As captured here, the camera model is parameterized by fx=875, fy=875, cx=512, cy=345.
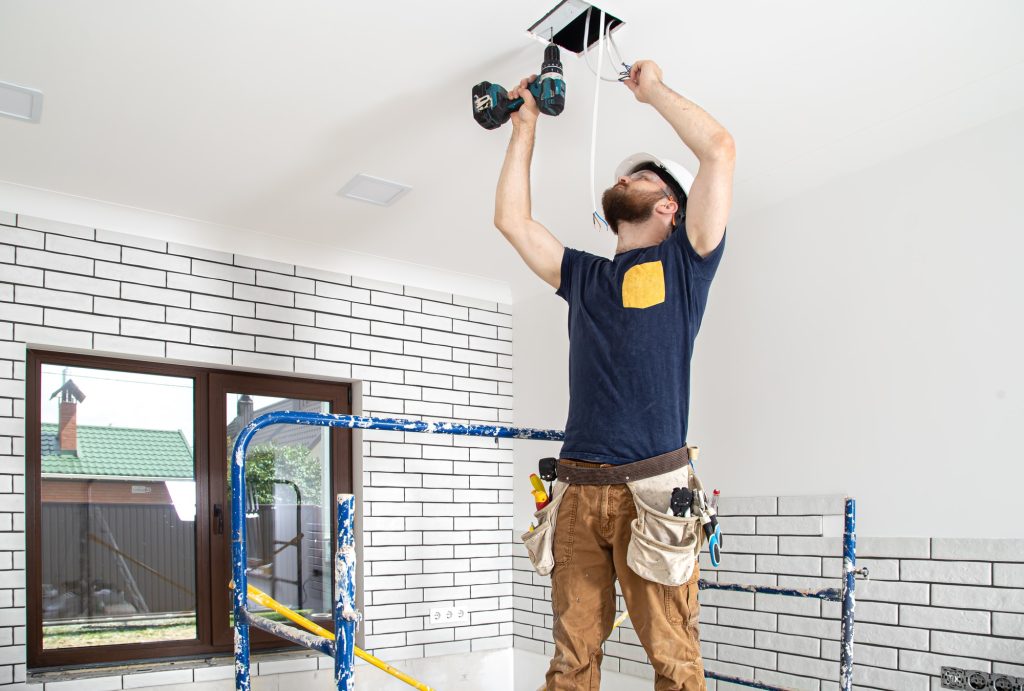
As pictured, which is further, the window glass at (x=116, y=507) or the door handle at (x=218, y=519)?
the door handle at (x=218, y=519)

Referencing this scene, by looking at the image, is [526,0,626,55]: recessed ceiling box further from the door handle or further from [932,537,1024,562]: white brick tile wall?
the door handle

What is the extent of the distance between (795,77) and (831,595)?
162 cm

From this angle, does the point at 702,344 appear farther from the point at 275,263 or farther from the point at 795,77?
the point at 275,263

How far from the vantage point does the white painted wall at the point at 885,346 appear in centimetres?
291

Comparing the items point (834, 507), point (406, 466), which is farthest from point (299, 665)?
point (834, 507)

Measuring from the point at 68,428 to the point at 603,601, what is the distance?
272 centimetres

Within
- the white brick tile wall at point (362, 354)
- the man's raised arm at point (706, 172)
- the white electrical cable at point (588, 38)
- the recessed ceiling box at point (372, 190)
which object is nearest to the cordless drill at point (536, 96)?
the white electrical cable at point (588, 38)

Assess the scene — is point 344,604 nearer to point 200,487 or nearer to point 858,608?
point 858,608

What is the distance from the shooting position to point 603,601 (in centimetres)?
199

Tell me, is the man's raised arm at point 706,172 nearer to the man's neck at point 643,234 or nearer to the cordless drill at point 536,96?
the man's neck at point 643,234

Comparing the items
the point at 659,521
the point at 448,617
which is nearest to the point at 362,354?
the point at 448,617

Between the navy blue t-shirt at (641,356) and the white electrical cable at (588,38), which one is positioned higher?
the white electrical cable at (588,38)

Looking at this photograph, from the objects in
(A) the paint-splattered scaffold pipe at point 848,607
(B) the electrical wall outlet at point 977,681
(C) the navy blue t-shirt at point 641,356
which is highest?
(C) the navy blue t-shirt at point 641,356

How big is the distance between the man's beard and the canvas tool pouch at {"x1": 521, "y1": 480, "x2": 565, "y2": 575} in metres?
0.67
